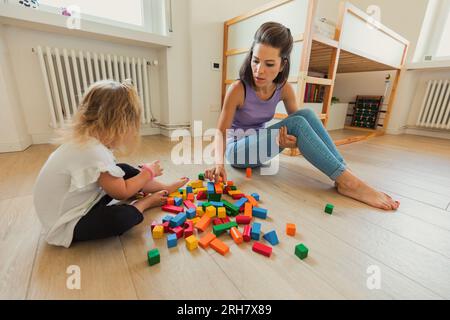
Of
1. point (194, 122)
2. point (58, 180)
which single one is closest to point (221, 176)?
point (58, 180)

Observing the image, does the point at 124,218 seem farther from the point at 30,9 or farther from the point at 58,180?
the point at 30,9

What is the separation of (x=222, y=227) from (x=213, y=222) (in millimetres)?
68

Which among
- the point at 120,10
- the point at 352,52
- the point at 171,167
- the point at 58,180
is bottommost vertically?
the point at 171,167

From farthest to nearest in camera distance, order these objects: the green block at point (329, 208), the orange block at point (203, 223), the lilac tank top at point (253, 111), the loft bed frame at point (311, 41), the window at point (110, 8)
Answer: the window at point (110, 8) < the loft bed frame at point (311, 41) < the lilac tank top at point (253, 111) < the green block at point (329, 208) < the orange block at point (203, 223)

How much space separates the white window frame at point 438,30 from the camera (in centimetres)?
258

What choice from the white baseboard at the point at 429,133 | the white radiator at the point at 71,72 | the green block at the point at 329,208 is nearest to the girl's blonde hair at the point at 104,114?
the green block at the point at 329,208

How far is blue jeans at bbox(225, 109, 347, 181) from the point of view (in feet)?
3.05

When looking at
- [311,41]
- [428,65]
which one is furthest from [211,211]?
[428,65]

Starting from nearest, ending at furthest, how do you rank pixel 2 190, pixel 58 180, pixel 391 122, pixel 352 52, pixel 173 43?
pixel 58 180 → pixel 2 190 → pixel 352 52 → pixel 173 43 → pixel 391 122

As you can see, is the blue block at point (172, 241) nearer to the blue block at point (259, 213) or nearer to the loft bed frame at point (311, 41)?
the blue block at point (259, 213)

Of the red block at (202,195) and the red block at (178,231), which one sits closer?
the red block at (178,231)

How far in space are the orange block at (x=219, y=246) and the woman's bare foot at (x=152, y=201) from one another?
0.29m
